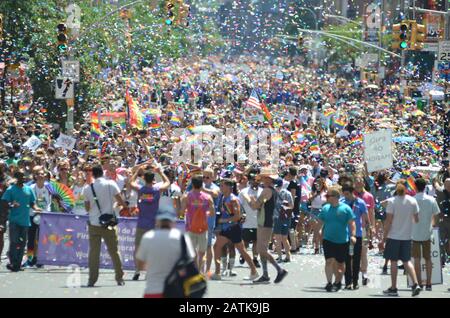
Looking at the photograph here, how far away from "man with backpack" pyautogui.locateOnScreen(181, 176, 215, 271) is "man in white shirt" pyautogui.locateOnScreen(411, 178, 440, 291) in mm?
2777

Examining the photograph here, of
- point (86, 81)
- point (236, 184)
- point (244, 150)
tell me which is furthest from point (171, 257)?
point (86, 81)

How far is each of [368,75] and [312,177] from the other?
49173 millimetres

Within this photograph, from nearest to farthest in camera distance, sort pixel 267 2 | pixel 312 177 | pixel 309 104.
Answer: pixel 312 177
pixel 309 104
pixel 267 2

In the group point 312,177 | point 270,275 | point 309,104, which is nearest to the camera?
point 270,275

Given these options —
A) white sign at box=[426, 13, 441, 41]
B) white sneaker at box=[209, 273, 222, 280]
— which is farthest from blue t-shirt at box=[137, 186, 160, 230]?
white sign at box=[426, 13, 441, 41]

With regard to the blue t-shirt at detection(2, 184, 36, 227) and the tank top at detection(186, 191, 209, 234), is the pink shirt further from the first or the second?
the blue t-shirt at detection(2, 184, 36, 227)

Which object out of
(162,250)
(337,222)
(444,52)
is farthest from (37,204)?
(444,52)

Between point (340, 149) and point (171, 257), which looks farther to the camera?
point (340, 149)

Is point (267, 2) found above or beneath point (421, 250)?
above

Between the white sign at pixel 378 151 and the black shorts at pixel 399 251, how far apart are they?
26.1ft

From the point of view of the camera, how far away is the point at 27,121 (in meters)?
36.6

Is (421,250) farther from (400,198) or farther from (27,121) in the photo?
(27,121)

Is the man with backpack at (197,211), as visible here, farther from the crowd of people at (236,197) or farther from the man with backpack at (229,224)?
the man with backpack at (229,224)

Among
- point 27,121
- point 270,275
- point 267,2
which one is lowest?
point 270,275
